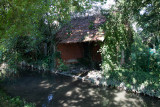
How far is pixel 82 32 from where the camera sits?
10.9m

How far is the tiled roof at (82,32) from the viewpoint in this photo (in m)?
9.56

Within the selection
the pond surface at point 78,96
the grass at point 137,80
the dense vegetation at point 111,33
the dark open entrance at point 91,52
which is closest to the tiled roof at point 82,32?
the dense vegetation at point 111,33

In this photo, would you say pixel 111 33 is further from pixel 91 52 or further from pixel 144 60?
pixel 91 52

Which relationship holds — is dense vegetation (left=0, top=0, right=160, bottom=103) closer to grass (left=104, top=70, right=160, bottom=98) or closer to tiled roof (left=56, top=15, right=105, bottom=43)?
grass (left=104, top=70, right=160, bottom=98)

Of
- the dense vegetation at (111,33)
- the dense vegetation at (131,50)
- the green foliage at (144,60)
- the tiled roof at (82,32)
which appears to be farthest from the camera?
the tiled roof at (82,32)

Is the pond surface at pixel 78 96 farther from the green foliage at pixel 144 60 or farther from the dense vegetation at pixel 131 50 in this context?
the green foliage at pixel 144 60

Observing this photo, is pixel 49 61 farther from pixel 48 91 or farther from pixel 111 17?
pixel 111 17

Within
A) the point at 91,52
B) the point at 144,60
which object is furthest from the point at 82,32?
the point at 144,60

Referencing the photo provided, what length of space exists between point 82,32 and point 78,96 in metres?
5.94

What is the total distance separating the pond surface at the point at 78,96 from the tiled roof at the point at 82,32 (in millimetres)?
3533

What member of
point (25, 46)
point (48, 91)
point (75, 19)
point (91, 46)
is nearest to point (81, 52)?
point (91, 46)

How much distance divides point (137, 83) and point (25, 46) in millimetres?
10544

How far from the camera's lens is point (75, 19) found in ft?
46.4

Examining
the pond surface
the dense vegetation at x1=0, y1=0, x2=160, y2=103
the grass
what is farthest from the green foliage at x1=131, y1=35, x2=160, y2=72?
the pond surface
